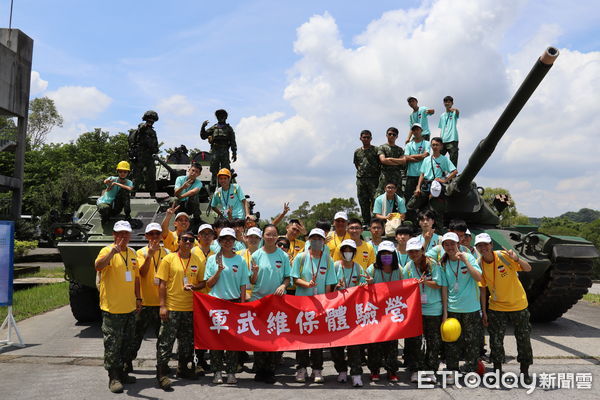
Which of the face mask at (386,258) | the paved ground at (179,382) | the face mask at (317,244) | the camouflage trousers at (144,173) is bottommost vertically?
the paved ground at (179,382)

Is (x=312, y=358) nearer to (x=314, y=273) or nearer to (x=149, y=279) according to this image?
(x=314, y=273)

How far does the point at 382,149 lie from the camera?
9609mm

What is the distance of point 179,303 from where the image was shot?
591 centimetres

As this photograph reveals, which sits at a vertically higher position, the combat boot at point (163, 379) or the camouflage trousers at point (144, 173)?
the camouflage trousers at point (144, 173)

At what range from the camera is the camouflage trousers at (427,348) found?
5.79m

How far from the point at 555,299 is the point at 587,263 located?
0.94 meters

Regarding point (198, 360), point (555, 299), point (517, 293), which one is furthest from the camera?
point (555, 299)

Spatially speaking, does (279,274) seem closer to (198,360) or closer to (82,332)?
(198,360)

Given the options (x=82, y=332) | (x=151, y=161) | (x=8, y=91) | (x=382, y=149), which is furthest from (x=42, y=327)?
(x=8, y=91)

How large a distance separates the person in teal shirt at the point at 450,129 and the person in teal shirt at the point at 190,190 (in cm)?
560

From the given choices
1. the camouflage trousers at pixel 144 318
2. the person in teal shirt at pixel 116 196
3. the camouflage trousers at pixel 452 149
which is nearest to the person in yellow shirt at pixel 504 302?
the camouflage trousers at pixel 144 318

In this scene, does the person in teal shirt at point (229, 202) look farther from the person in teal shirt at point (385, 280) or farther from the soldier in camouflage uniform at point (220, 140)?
the person in teal shirt at point (385, 280)

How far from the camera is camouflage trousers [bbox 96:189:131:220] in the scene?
9.42 metres

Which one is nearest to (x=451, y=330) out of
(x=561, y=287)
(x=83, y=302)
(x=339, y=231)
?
(x=339, y=231)
